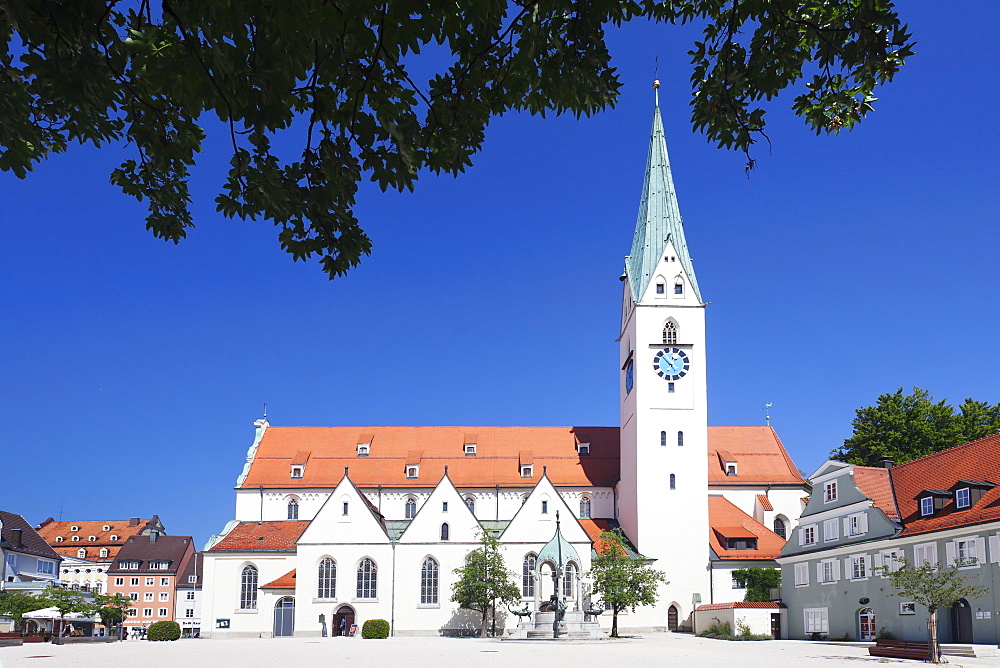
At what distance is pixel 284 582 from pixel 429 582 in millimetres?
9647

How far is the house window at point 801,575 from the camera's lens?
52.0 meters

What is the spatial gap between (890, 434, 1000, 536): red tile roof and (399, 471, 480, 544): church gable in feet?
89.0

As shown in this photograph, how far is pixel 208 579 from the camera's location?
63469 millimetres

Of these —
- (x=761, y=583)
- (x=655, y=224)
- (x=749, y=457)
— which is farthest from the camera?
(x=749, y=457)

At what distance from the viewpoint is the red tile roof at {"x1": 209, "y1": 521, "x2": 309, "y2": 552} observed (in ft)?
210

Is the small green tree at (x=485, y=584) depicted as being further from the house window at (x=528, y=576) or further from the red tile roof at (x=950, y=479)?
the red tile roof at (x=950, y=479)

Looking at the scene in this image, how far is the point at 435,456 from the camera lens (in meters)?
70.6

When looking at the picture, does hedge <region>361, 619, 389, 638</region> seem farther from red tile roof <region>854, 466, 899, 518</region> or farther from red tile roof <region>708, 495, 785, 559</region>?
red tile roof <region>854, 466, 899, 518</region>

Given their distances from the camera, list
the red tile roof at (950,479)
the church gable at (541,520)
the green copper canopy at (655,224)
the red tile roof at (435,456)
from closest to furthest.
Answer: the red tile roof at (950,479) < the church gable at (541,520) < the green copper canopy at (655,224) < the red tile roof at (435,456)

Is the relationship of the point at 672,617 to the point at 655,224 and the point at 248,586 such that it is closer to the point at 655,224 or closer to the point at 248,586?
the point at 655,224

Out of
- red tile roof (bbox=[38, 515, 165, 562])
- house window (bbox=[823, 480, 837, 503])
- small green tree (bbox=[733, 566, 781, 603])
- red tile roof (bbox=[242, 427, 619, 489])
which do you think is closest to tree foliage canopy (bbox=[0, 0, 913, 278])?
house window (bbox=[823, 480, 837, 503])

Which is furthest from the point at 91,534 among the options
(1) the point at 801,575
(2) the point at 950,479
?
(2) the point at 950,479

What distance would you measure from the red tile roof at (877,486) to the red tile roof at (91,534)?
92241mm

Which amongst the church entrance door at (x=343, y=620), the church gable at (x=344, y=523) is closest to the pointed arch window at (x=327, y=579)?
the church entrance door at (x=343, y=620)
